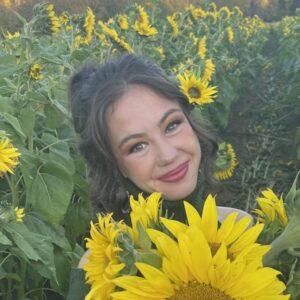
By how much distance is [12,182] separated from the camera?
1688 mm

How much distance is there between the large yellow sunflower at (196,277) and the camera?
63 centimetres

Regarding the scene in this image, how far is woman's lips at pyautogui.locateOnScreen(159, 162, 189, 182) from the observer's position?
1.23 metres

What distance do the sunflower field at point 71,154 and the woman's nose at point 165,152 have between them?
0.92ft

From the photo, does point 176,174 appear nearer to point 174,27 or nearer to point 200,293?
point 200,293

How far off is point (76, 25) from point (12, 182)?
244 centimetres

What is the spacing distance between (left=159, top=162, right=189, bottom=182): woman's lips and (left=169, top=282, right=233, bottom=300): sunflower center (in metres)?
0.57

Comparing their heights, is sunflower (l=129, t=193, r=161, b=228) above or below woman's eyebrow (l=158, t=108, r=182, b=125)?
below

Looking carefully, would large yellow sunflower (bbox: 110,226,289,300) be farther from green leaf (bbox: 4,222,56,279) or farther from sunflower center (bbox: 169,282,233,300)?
green leaf (bbox: 4,222,56,279)

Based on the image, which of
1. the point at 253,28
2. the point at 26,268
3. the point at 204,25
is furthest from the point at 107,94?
the point at 253,28

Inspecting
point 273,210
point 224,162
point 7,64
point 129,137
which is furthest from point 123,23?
point 273,210

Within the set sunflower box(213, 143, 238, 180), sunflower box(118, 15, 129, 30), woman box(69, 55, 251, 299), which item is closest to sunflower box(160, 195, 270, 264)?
woman box(69, 55, 251, 299)

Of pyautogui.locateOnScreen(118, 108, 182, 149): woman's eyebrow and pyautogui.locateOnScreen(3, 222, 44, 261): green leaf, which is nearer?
pyautogui.locateOnScreen(118, 108, 182, 149): woman's eyebrow

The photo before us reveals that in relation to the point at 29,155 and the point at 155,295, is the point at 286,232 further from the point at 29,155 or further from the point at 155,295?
the point at 29,155

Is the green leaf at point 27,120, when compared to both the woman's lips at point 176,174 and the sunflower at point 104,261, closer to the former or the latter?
the woman's lips at point 176,174
